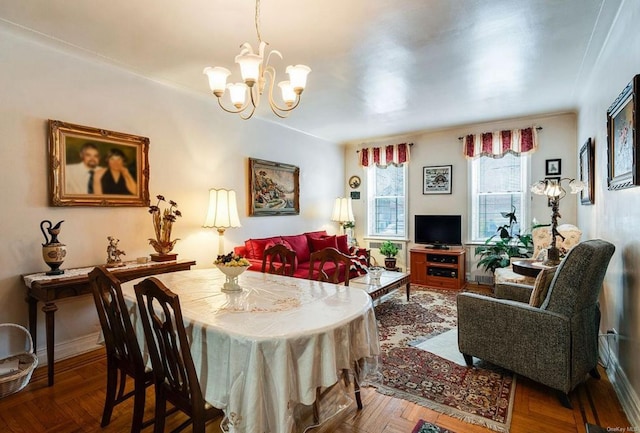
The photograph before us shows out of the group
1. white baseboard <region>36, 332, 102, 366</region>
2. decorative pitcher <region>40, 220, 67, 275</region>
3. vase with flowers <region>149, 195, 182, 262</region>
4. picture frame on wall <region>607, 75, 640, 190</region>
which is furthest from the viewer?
vase with flowers <region>149, 195, 182, 262</region>

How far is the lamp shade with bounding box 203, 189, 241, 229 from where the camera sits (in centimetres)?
376

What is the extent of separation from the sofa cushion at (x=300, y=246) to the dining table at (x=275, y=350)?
9.23ft

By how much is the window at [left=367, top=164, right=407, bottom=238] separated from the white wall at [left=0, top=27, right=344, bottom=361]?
264 cm

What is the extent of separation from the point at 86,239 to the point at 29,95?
1.23m

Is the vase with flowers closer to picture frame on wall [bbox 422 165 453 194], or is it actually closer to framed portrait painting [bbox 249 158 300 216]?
framed portrait painting [bbox 249 158 300 216]

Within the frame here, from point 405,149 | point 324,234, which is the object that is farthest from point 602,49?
point 324,234

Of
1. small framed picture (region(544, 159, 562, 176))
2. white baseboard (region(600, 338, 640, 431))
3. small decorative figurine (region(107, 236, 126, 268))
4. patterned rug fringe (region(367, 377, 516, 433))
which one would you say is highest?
small framed picture (region(544, 159, 562, 176))

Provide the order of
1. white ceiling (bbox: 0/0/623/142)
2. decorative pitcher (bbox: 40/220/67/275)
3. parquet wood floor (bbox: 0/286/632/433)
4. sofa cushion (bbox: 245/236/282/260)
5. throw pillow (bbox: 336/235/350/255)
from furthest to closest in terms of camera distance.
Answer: throw pillow (bbox: 336/235/350/255) < sofa cushion (bbox: 245/236/282/260) < decorative pitcher (bbox: 40/220/67/275) < white ceiling (bbox: 0/0/623/142) < parquet wood floor (bbox: 0/286/632/433)

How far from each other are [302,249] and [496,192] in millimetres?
3237

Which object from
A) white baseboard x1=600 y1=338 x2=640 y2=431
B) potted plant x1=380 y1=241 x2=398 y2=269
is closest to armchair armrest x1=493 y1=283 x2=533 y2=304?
white baseboard x1=600 y1=338 x2=640 y2=431

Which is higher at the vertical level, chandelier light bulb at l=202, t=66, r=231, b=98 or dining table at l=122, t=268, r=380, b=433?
chandelier light bulb at l=202, t=66, r=231, b=98

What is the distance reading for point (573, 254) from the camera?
6.68 feet

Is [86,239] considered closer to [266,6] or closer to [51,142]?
[51,142]

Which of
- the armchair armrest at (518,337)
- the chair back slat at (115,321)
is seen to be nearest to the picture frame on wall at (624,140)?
the armchair armrest at (518,337)
